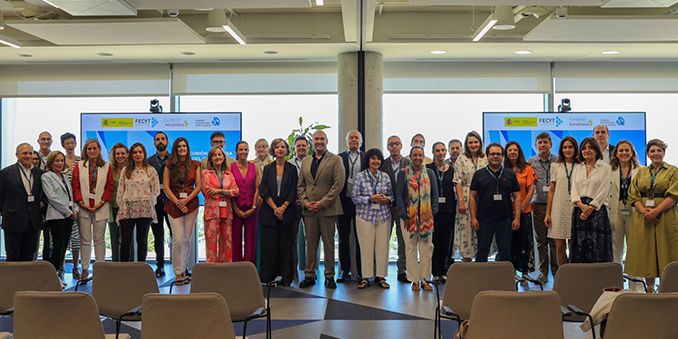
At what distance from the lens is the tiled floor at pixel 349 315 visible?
17.6 feet

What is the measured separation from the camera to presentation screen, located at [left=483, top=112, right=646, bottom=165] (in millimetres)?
9344

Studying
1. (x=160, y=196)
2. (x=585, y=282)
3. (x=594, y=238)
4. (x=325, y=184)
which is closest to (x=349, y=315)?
(x=325, y=184)

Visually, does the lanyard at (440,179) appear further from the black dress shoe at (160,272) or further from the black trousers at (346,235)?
the black dress shoe at (160,272)

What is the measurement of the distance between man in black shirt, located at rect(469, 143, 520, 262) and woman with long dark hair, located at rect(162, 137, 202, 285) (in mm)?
3083

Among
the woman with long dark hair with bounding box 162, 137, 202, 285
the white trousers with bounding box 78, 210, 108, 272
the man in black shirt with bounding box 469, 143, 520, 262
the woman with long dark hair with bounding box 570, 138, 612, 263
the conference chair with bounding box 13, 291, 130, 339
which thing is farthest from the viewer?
the white trousers with bounding box 78, 210, 108, 272

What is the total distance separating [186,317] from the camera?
3246 mm

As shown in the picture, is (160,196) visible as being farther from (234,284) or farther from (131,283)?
(234,284)

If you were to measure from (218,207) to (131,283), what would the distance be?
114 inches

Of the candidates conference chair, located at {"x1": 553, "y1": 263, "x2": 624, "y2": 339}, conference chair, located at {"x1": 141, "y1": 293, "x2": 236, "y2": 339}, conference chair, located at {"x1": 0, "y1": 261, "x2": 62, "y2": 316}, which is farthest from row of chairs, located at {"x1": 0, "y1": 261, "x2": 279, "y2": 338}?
conference chair, located at {"x1": 553, "y1": 263, "x2": 624, "y2": 339}

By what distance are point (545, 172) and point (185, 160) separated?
4.14 metres

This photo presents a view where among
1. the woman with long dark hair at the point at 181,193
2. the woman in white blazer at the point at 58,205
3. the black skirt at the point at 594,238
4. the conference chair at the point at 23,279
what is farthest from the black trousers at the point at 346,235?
the conference chair at the point at 23,279

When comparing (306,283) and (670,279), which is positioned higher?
(670,279)

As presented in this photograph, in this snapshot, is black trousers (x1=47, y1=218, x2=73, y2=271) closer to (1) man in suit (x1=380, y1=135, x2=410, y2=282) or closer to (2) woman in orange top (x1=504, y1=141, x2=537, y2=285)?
(1) man in suit (x1=380, y1=135, x2=410, y2=282)

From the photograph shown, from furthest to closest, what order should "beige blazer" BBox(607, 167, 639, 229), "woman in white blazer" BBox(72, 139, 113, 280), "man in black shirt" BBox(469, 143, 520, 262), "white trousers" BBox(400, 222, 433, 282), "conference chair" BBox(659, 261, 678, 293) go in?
"woman in white blazer" BBox(72, 139, 113, 280), "white trousers" BBox(400, 222, 433, 282), "beige blazer" BBox(607, 167, 639, 229), "man in black shirt" BBox(469, 143, 520, 262), "conference chair" BBox(659, 261, 678, 293)
